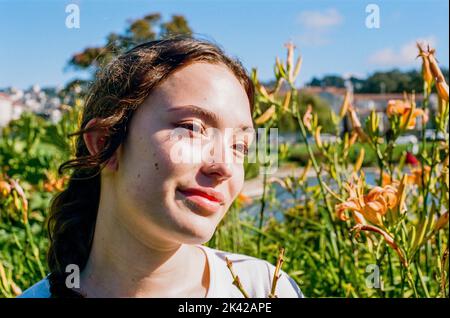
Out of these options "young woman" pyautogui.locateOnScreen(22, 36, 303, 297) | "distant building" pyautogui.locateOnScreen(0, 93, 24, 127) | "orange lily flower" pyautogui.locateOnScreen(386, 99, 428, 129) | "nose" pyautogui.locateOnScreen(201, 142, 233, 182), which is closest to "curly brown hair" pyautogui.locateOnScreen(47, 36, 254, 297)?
"young woman" pyautogui.locateOnScreen(22, 36, 303, 297)

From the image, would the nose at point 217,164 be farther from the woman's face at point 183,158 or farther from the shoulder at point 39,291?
the shoulder at point 39,291

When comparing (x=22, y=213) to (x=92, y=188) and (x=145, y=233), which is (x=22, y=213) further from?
(x=145, y=233)

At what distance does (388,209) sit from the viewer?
0.94 meters

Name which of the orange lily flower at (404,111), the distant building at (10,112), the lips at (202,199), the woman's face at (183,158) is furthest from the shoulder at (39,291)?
the distant building at (10,112)

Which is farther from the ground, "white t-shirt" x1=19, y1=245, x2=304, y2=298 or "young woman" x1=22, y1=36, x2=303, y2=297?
"young woman" x1=22, y1=36, x2=303, y2=297

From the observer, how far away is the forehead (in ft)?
2.66

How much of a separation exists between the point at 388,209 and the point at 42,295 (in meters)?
0.64

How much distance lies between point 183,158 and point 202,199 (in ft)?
0.22

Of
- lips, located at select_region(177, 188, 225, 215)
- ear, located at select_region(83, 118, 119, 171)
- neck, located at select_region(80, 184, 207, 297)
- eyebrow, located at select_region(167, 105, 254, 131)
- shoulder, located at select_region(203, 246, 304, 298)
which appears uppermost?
eyebrow, located at select_region(167, 105, 254, 131)

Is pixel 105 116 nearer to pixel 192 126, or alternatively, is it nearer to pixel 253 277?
pixel 192 126

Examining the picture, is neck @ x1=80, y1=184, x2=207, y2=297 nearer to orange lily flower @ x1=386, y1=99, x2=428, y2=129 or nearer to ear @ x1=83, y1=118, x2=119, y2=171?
ear @ x1=83, y1=118, x2=119, y2=171

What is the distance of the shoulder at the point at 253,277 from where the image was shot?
959 mm
